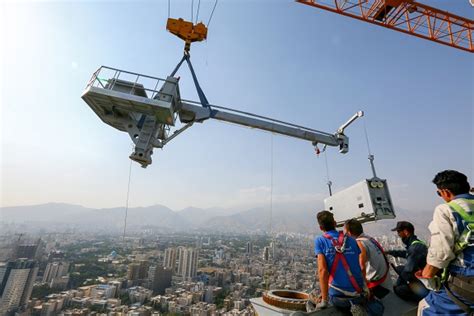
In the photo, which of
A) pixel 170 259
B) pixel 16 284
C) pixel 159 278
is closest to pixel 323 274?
pixel 159 278

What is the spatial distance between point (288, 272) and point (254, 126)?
12.7 meters

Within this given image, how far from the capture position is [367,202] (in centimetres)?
653

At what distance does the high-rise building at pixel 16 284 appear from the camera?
16219mm

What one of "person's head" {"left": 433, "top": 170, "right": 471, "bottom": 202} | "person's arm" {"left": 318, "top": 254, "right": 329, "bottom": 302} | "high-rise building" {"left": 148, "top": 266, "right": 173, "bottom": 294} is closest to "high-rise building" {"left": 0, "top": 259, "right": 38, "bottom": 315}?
"high-rise building" {"left": 148, "top": 266, "right": 173, "bottom": 294}

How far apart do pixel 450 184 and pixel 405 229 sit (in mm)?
2359

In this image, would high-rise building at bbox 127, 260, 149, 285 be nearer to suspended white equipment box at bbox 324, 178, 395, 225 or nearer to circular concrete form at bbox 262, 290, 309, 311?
suspended white equipment box at bbox 324, 178, 395, 225

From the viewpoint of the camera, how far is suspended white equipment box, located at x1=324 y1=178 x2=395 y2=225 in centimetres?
646

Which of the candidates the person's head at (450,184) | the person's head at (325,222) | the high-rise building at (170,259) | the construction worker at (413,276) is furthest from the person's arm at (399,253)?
the high-rise building at (170,259)

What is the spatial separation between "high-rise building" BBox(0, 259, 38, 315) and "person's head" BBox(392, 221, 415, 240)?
24123 mm


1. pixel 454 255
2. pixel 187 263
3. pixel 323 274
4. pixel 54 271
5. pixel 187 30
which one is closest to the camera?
pixel 454 255

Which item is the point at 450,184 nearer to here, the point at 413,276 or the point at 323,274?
the point at 323,274

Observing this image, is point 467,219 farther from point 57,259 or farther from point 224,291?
point 57,259

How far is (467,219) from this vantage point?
1.82 metres

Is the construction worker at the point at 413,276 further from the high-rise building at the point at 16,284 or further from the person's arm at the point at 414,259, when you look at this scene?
the high-rise building at the point at 16,284
